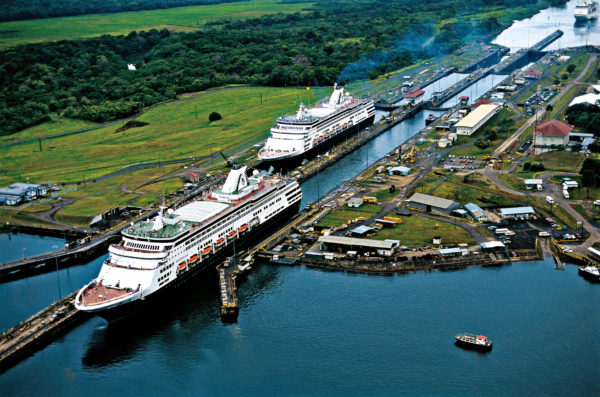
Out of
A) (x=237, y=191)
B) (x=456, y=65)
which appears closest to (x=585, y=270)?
(x=237, y=191)

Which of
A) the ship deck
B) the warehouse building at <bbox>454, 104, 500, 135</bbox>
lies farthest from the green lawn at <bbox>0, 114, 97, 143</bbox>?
the warehouse building at <bbox>454, 104, 500, 135</bbox>

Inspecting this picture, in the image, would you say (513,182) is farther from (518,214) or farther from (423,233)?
(423,233)

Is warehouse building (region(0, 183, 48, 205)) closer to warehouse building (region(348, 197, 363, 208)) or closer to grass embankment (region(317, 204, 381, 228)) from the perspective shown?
grass embankment (region(317, 204, 381, 228))

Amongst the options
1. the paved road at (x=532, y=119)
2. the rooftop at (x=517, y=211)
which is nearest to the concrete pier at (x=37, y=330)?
the rooftop at (x=517, y=211)

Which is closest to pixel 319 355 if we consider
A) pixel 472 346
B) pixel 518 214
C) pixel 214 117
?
pixel 472 346

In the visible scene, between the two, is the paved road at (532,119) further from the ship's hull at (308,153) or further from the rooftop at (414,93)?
the rooftop at (414,93)

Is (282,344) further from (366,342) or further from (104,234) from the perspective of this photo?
(104,234)

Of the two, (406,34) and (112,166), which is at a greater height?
(406,34)
